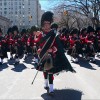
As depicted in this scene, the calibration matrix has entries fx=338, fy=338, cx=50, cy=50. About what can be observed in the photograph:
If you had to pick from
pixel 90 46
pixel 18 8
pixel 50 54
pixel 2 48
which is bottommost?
pixel 2 48

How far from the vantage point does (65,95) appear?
28.2 feet

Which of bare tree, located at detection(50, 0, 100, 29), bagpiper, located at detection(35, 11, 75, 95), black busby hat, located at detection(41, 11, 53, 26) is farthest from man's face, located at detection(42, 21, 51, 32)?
bare tree, located at detection(50, 0, 100, 29)

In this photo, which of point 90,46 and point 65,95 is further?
point 90,46

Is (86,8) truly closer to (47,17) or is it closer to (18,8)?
(47,17)

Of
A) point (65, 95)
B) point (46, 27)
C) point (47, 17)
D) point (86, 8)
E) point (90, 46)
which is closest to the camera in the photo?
point (65, 95)

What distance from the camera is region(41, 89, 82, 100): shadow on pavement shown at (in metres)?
8.33

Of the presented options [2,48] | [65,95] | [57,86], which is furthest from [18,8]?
[65,95]

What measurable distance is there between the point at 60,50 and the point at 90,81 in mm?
2403

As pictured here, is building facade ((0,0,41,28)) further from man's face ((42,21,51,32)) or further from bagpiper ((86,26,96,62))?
man's face ((42,21,51,32))

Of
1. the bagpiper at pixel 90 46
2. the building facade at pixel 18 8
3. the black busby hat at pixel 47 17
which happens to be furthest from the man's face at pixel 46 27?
the building facade at pixel 18 8

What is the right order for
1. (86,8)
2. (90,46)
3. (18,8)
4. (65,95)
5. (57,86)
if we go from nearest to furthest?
1. (65,95)
2. (57,86)
3. (90,46)
4. (86,8)
5. (18,8)

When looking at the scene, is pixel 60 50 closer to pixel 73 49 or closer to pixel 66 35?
pixel 73 49

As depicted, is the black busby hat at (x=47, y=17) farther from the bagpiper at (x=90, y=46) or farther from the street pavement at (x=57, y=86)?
the bagpiper at (x=90, y=46)

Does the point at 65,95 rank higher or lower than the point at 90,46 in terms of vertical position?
lower
